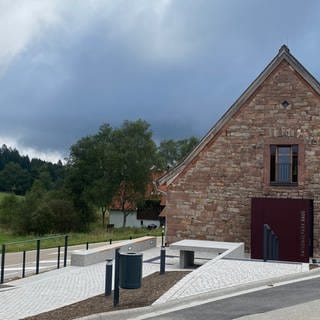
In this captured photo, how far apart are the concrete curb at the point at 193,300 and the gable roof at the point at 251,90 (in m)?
9.32

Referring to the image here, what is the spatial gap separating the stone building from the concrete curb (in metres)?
7.17

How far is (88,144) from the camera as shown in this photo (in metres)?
62.1

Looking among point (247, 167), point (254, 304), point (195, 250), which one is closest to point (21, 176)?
point (247, 167)

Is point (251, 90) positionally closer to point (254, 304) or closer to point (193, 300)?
point (193, 300)

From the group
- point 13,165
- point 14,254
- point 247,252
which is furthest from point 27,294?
point 13,165

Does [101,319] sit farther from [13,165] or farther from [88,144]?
[13,165]

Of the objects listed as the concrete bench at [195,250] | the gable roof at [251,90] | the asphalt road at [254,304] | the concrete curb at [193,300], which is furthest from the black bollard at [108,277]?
the gable roof at [251,90]

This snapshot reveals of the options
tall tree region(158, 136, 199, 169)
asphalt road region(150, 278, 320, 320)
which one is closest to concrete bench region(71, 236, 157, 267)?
asphalt road region(150, 278, 320, 320)

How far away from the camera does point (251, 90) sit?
2109 centimetres

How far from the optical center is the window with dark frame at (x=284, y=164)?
20.5 meters

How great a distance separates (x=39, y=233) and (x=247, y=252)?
3364 cm

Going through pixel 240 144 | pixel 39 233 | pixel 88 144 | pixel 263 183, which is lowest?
pixel 39 233

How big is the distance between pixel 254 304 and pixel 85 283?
16.5ft

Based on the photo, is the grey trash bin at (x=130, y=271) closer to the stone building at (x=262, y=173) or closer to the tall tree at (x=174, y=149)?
the stone building at (x=262, y=173)
